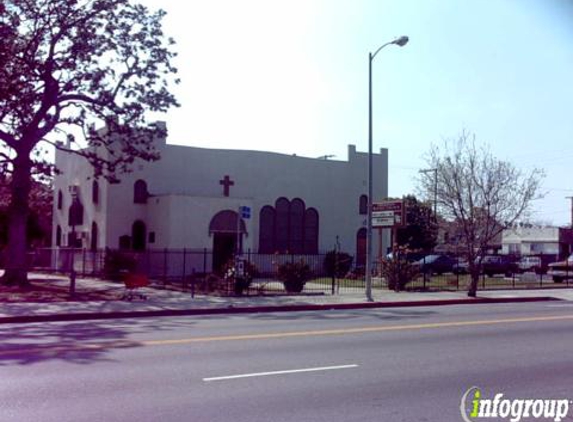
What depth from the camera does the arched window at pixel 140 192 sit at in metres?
39.5

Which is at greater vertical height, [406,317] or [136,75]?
[136,75]

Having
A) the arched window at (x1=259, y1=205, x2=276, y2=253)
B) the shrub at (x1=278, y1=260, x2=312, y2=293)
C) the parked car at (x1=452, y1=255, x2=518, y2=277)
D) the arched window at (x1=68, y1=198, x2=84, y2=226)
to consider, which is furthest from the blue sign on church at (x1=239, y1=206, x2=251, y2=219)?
the parked car at (x1=452, y1=255, x2=518, y2=277)

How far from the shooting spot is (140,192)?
130 feet

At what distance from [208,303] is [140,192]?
758 inches

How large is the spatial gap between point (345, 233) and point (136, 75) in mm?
20444

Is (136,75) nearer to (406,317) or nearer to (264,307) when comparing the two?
(264,307)

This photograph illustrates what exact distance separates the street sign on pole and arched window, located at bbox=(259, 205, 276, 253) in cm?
1448

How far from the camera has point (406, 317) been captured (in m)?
18.5

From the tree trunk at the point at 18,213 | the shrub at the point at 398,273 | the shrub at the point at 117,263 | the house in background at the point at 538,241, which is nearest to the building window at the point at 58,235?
the shrub at the point at 117,263

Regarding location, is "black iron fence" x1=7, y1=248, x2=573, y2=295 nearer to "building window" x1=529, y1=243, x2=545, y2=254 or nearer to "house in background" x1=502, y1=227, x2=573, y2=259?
"house in background" x1=502, y1=227, x2=573, y2=259

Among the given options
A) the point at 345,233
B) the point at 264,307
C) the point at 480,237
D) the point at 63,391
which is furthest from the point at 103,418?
the point at 345,233

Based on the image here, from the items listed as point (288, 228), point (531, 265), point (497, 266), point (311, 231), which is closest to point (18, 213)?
point (288, 228)

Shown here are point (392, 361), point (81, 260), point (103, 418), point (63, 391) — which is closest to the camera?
point (103, 418)

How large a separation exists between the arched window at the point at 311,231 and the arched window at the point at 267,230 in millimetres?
2444
